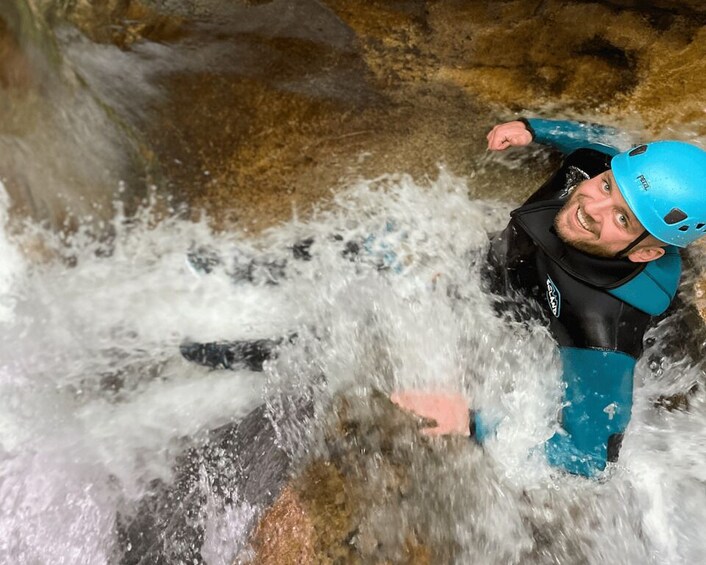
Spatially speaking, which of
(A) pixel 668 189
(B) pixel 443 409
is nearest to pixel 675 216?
(A) pixel 668 189

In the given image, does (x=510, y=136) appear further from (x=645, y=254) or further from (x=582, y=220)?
(x=645, y=254)

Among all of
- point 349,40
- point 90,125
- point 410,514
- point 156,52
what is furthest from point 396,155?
point 410,514

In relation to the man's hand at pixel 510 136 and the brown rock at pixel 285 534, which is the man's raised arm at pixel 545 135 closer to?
the man's hand at pixel 510 136

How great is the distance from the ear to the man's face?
70 mm

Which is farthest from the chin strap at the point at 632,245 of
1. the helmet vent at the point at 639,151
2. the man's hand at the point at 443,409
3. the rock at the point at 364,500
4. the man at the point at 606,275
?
the rock at the point at 364,500

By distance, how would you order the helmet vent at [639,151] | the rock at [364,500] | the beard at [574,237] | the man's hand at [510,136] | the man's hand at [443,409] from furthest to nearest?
1. the man's hand at [510,136]
2. the rock at [364,500]
3. the man's hand at [443,409]
4. the beard at [574,237]
5. the helmet vent at [639,151]

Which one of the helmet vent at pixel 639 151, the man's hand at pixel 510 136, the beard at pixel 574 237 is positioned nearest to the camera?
the helmet vent at pixel 639 151

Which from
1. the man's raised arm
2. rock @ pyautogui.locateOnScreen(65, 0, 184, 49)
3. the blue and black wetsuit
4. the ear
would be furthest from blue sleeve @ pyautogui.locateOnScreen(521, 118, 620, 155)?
rock @ pyautogui.locateOnScreen(65, 0, 184, 49)

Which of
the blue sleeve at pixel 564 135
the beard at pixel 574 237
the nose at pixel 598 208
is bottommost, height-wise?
the beard at pixel 574 237

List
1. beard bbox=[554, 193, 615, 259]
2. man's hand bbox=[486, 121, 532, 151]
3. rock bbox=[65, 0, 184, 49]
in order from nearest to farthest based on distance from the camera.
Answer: beard bbox=[554, 193, 615, 259]
man's hand bbox=[486, 121, 532, 151]
rock bbox=[65, 0, 184, 49]

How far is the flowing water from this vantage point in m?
2.69

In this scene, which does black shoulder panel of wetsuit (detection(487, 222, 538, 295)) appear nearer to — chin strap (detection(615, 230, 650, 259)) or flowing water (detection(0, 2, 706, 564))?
→ flowing water (detection(0, 2, 706, 564))

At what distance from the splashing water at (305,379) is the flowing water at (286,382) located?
10mm

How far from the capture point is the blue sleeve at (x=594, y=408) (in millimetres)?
2244
